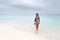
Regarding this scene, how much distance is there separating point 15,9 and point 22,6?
0.40m

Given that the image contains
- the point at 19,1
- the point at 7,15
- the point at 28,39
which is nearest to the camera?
the point at 28,39

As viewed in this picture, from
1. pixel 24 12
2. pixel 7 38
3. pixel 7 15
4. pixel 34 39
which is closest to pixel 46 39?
pixel 34 39

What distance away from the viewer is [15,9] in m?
6.57

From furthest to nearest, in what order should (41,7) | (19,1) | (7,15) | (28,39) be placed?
1. (7,15)
2. (41,7)
3. (19,1)
4. (28,39)

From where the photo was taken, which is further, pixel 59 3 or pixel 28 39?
pixel 59 3

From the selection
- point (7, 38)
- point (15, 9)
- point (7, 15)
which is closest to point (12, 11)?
point (15, 9)

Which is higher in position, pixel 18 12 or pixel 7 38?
pixel 18 12

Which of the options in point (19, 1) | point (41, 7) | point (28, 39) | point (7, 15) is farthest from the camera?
point (7, 15)

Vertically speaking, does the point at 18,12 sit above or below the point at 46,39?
above

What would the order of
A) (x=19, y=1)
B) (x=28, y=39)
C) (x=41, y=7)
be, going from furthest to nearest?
(x=41, y=7) → (x=19, y=1) → (x=28, y=39)

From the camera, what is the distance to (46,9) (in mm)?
6820

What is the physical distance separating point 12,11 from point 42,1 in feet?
4.63

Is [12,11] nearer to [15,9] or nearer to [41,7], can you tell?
[15,9]

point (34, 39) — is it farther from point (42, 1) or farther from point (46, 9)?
point (46, 9)
